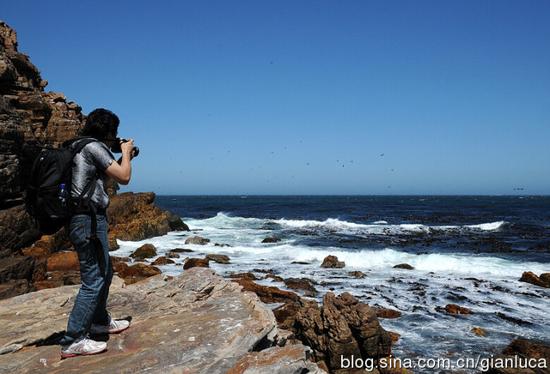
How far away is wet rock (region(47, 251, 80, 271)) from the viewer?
12.7m

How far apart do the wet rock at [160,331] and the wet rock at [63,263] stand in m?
7.73

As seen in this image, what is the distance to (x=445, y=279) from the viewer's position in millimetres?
14312

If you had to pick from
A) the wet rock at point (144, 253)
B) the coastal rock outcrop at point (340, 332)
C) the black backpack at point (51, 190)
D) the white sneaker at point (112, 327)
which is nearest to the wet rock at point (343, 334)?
the coastal rock outcrop at point (340, 332)

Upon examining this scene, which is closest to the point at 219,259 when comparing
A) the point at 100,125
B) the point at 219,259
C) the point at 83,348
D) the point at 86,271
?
the point at 219,259

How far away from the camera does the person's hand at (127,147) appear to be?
3818 millimetres

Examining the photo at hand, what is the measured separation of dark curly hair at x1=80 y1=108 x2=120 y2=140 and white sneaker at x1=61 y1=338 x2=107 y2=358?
193 centimetres

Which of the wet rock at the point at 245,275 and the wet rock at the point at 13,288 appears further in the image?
the wet rock at the point at 245,275

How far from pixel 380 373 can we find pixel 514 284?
9212 millimetres

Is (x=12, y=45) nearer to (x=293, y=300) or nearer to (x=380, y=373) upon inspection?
(x=293, y=300)

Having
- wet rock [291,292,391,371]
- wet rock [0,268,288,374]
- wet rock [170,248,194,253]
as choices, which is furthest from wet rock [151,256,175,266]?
wet rock [0,268,288,374]

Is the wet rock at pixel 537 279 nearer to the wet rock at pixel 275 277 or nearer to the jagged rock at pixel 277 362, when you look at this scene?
the wet rock at pixel 275 277

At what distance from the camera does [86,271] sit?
3689mm

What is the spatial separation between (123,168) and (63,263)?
10981mm

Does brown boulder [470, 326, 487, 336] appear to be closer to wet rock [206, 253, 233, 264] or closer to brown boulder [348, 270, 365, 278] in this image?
brown boulder [348, 270, 365, 278]
